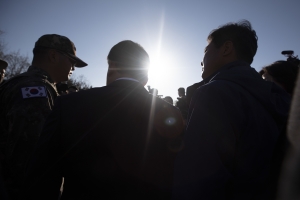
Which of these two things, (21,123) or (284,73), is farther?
(284,73)

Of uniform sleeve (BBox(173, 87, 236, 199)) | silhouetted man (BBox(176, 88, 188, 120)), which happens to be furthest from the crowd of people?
silhouetted man (BBox(176, 88, 188, 120))

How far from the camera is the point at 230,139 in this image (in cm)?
101

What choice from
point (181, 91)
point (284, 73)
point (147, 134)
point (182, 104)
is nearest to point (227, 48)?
point (147, 134)

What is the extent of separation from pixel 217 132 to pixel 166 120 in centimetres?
64

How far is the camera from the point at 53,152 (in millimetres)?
1390

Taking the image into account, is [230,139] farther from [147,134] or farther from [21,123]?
[21,123]

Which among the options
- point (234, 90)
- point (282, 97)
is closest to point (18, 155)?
point (234, 90)

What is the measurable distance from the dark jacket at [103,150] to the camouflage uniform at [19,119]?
383 mm

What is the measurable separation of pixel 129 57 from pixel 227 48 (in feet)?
2.67

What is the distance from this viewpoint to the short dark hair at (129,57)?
1746mm

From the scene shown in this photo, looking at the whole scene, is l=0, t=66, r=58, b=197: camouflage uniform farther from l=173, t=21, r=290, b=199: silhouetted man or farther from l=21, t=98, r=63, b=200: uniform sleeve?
l=173, t=21, r=290, b=199: silhouetted man

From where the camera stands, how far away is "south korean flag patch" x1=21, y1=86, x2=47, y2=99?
1767 mm

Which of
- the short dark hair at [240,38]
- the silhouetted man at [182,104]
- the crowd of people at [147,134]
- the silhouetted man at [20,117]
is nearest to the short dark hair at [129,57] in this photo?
the crowd of people at [147,134]

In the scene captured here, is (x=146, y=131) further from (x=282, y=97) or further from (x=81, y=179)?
(x=282, y=97)
